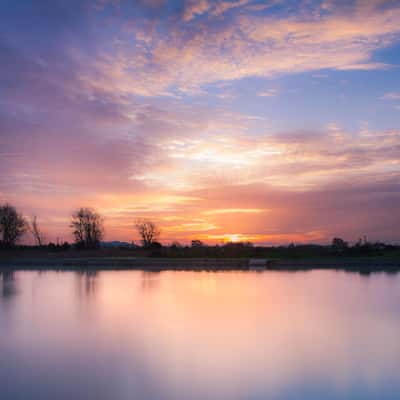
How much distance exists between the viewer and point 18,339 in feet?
16.6

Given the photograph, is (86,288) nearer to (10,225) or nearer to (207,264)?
(207,264)

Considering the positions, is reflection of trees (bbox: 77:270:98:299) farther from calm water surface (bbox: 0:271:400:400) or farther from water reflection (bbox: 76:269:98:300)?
calm water surface (bbox: 0:271:400:400)

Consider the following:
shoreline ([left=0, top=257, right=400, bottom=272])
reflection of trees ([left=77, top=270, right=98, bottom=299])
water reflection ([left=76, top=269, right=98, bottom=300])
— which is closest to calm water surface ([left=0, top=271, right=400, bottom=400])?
water reflection ([left=76, top=269, right=98, bottom=300])

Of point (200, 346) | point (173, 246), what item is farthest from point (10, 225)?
point (200, 346)

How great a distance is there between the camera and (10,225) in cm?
3469

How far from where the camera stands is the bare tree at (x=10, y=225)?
113ft

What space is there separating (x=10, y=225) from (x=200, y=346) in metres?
33.6

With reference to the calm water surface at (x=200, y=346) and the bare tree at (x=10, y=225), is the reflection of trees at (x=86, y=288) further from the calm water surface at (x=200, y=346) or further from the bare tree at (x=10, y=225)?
the bare tree at (x=10, y=225)

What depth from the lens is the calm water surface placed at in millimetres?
3531

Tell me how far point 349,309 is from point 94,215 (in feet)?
103

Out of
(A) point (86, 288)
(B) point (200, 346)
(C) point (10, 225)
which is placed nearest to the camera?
(B) point (200, 346)

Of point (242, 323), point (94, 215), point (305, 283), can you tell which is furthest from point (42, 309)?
point (94, 215)

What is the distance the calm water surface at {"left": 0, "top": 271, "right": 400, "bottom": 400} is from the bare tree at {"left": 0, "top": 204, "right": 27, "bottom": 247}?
2833 cm

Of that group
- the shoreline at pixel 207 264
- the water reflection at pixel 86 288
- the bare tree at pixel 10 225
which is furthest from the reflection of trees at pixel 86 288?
the bare tree at pixel 10 225
